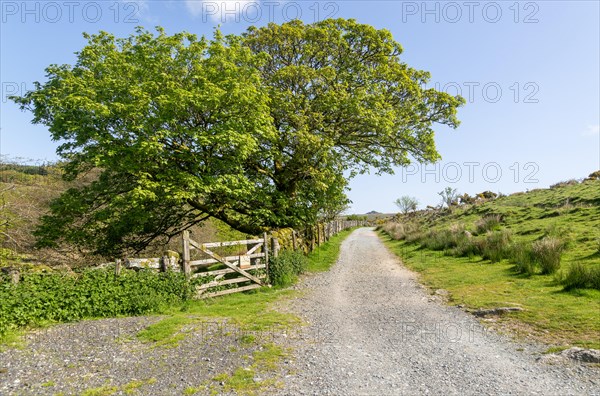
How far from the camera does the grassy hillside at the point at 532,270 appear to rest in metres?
8.09

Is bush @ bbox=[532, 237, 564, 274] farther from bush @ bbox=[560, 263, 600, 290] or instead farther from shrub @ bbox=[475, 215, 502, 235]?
shrub @ bbox=[475, 215, 502, 235]

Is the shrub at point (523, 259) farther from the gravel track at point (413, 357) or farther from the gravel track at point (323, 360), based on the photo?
the gravel track at point (323, 360)

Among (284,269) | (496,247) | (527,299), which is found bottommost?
(527,299)

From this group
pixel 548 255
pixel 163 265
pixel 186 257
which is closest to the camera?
pixel 163 265

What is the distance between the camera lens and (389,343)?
7.47m

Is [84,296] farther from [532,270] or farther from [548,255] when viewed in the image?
[548,255]

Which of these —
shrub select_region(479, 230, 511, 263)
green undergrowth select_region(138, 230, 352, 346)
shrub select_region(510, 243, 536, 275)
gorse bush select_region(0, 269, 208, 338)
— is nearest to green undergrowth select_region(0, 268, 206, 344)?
gorse bush select_region(0, 269, 208, 338)

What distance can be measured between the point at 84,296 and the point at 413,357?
302 inches

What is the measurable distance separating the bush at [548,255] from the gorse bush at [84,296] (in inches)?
471

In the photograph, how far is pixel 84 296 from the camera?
9.00 meters

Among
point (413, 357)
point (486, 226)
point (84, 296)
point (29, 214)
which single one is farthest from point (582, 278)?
point (29, 214)

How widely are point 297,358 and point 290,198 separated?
12949mm

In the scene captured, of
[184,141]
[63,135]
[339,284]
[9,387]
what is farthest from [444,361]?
[63,135]

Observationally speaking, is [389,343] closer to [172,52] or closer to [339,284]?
[339,284]
